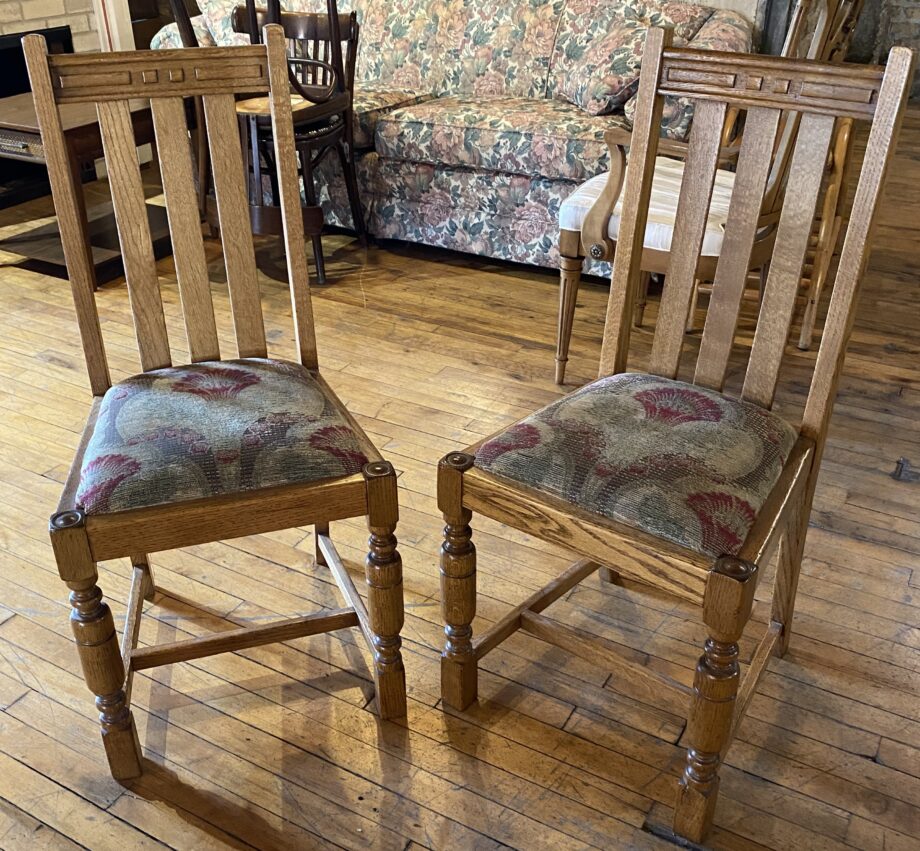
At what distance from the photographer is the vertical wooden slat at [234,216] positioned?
1487 mm

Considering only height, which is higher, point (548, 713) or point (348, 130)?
point (348, 130)

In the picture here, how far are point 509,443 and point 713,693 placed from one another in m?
0.43

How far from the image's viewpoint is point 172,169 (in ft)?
4.89

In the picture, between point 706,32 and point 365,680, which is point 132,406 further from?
point 706,32

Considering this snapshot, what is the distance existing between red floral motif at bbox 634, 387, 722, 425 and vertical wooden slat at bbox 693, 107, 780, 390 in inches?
3.1

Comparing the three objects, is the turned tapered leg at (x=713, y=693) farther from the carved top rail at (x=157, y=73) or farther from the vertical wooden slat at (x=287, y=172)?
the carved top rail at (x=157, y=73)

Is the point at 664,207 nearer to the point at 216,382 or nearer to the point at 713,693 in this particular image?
the point at 216,382

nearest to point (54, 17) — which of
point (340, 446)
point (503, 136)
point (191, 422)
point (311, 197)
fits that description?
point (311, 197)

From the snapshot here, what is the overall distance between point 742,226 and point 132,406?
3.11 feet

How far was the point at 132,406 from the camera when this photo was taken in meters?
1.42

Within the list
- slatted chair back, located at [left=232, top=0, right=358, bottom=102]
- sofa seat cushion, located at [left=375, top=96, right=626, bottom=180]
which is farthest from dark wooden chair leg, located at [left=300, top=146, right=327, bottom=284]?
sofa seat cushion, located at [left=375, top=96, right=626, bottom=180]

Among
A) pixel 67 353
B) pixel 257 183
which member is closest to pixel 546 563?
pixel 67 353

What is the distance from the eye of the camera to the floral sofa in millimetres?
3172

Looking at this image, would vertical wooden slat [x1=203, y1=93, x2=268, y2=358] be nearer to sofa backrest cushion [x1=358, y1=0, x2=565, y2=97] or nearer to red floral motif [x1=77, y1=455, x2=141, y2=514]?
red floral motif [x1=77, y1=455, x2=141, y2=514]
